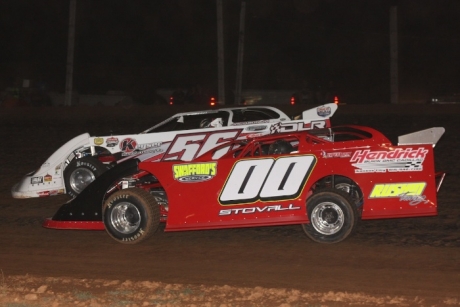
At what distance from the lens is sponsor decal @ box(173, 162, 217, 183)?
809 cm

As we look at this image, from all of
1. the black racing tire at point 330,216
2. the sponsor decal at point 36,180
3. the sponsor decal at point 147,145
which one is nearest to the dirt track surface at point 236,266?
the black racing tire at point 330,216

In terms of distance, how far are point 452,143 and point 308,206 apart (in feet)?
28.1

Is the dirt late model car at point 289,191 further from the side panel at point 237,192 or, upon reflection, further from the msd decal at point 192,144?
the msd decal at point 192,144

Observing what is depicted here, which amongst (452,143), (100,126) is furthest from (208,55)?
(452,143)

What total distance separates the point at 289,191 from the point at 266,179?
0.29m

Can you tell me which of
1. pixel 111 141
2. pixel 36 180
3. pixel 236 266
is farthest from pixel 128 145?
pixel 236 266

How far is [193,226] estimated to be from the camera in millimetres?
8094

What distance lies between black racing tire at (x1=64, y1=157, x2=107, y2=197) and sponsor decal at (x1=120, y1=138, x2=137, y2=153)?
718 millimetres

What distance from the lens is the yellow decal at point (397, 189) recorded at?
7.68 m

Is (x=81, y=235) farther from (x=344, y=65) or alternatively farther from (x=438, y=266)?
(x=344, y=65)

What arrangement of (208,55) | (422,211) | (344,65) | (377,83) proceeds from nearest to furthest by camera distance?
(422,211) → (377,83) → (344,65) → (208,55)

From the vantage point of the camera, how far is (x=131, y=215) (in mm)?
8359

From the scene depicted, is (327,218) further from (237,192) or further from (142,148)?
(142,148)

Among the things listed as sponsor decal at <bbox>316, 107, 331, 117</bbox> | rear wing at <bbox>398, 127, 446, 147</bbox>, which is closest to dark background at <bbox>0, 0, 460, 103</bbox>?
sponsor decal at <bbox>316, 107, 331, 117</bbox>
